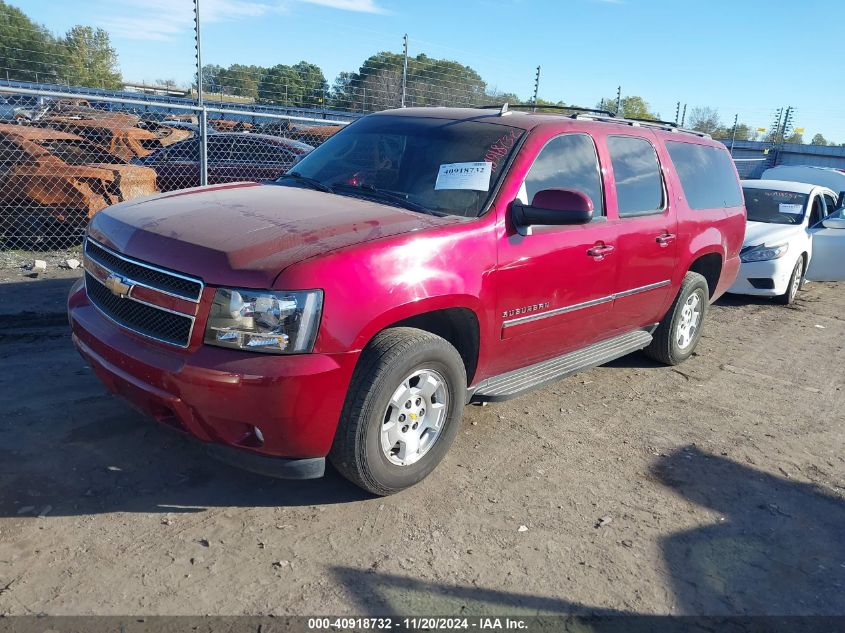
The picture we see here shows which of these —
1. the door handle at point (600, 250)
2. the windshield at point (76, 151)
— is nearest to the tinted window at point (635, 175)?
the door handle at point (600, 250)

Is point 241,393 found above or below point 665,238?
below

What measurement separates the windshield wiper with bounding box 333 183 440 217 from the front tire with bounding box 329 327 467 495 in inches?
30.5

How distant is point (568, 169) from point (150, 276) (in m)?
2.61

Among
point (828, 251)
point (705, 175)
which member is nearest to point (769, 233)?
point (828, 251)

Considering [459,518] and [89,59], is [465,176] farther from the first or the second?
[89,59]

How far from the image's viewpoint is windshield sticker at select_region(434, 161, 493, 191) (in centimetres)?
392

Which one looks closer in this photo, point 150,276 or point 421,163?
point 150,276

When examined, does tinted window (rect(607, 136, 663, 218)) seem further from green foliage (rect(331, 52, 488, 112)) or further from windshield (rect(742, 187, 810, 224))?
green foliage (rect(331, 52, 488, 112))

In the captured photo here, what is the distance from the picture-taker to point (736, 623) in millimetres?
2850

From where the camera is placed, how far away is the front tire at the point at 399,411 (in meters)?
3.21

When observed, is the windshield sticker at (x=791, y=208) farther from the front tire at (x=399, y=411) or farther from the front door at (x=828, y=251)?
the front tire at (x=399, y=411)

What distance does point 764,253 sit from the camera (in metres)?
8.39

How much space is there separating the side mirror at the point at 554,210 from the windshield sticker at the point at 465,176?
243mm

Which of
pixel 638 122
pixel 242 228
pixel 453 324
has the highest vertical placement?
pixel 638 122
